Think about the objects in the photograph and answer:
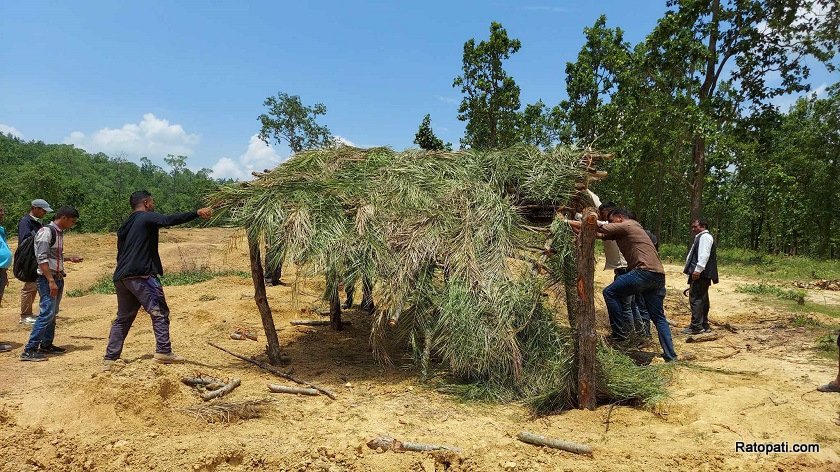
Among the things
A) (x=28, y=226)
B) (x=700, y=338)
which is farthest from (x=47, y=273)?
(x=700, y=338)

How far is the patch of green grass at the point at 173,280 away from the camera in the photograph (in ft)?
37.4

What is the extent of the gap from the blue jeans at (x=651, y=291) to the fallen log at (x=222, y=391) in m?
4.43

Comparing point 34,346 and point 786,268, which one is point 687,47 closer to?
point 786,268

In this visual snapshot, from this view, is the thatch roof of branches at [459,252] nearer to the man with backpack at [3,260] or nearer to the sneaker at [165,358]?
the sneaker at [165,358]

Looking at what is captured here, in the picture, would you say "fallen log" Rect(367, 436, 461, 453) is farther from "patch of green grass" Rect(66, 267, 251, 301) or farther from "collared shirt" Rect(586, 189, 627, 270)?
"patch of green grass" Rect(66, 267, 251, 301)

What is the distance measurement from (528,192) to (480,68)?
12374 millimetres

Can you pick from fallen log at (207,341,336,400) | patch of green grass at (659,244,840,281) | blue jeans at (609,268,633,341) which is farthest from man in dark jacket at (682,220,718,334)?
patch of green grass at (659,244,840,281)

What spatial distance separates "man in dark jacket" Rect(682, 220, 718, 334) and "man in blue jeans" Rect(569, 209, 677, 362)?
58.6 inches

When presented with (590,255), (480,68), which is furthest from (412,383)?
(480,68)

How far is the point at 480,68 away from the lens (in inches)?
663

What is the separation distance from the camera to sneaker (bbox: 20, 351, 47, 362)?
598 centimetres

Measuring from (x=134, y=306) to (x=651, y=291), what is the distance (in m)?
6.04

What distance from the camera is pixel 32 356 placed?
6.04 meters

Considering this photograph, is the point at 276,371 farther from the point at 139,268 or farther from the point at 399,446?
the point at 399,446
